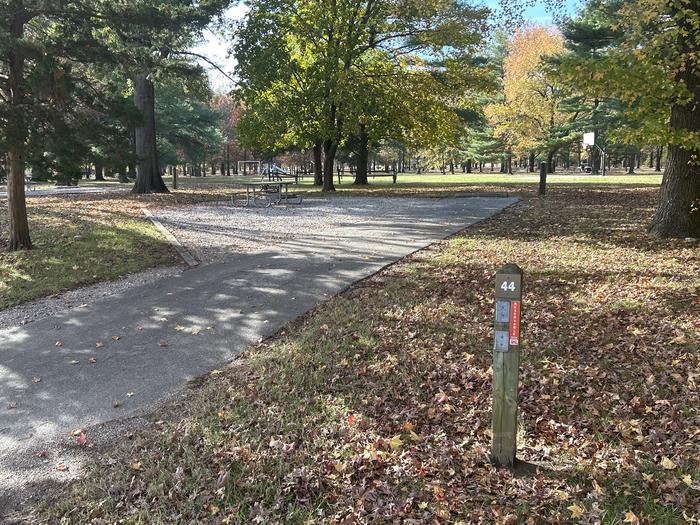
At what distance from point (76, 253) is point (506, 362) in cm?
873

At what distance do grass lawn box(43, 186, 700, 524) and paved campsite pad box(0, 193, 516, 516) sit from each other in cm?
36

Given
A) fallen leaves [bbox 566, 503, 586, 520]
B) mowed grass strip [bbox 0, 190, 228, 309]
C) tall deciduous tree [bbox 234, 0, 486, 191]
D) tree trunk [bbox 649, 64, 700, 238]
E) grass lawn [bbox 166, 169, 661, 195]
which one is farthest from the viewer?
grass lawn [bbox 166, 169, 661, 195]

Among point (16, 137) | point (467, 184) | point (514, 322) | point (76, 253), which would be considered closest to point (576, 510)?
point (514, 322)

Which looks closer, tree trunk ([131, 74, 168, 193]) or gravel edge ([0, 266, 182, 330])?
gravel edge ([0, 266, 182, 330])

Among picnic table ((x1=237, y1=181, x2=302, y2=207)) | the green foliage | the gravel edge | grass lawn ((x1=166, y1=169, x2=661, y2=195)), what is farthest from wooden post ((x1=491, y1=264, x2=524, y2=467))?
grass lawn ((x1=166, y1=169, x2=661, y2=195))

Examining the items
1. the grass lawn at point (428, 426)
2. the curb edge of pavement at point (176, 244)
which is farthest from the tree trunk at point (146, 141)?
the grass lawn at point (428, 426)

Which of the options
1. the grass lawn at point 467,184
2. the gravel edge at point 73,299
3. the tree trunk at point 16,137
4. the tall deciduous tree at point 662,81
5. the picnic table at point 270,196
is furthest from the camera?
the grass lawn at point 467,184

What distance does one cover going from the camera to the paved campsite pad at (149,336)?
368 centimetres

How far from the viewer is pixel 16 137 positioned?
7.89m

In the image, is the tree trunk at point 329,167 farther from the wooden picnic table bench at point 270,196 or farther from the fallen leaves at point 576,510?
the fallen leaves at point 576,510

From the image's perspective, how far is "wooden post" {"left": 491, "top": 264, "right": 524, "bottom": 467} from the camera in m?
2.80

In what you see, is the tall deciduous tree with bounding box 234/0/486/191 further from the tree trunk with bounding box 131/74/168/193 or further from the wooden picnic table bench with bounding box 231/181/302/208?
the tree trunk with bounding box 131/74/168/193

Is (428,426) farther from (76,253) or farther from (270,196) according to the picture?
(270,196)

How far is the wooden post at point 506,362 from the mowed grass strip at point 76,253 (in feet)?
20.9
